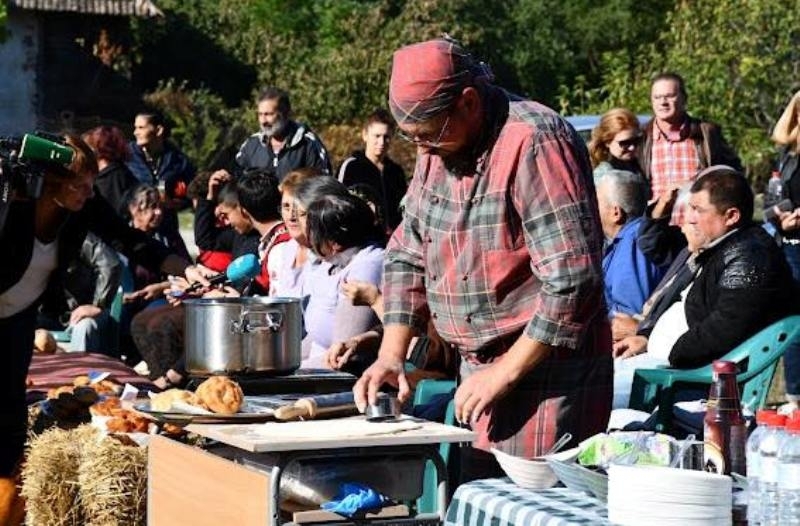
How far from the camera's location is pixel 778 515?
2.96 m

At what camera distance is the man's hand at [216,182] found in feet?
32.2

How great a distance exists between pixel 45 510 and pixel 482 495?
254 centimetres

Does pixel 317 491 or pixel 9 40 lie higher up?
pixel 9 40

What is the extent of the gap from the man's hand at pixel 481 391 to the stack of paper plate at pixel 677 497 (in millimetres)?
710

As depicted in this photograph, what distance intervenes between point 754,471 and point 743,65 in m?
18.6

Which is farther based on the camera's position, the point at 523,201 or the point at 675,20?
the point at 675,20

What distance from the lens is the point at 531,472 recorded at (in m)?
3.48

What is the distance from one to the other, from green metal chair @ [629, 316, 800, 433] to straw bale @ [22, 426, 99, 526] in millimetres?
1844

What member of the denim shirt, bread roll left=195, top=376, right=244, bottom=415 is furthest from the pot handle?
the denim shirt

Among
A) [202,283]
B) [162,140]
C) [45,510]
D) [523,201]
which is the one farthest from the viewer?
[162,140]

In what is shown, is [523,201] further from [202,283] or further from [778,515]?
[202,283]

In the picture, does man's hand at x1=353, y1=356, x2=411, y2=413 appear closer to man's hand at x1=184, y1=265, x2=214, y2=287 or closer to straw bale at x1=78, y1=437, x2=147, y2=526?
straw bale at x1=78, y1=437, x2=147, y2=526

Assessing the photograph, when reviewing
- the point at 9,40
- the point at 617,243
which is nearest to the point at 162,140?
the point at 617,243

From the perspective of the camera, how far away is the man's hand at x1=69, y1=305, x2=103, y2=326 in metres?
8.90
